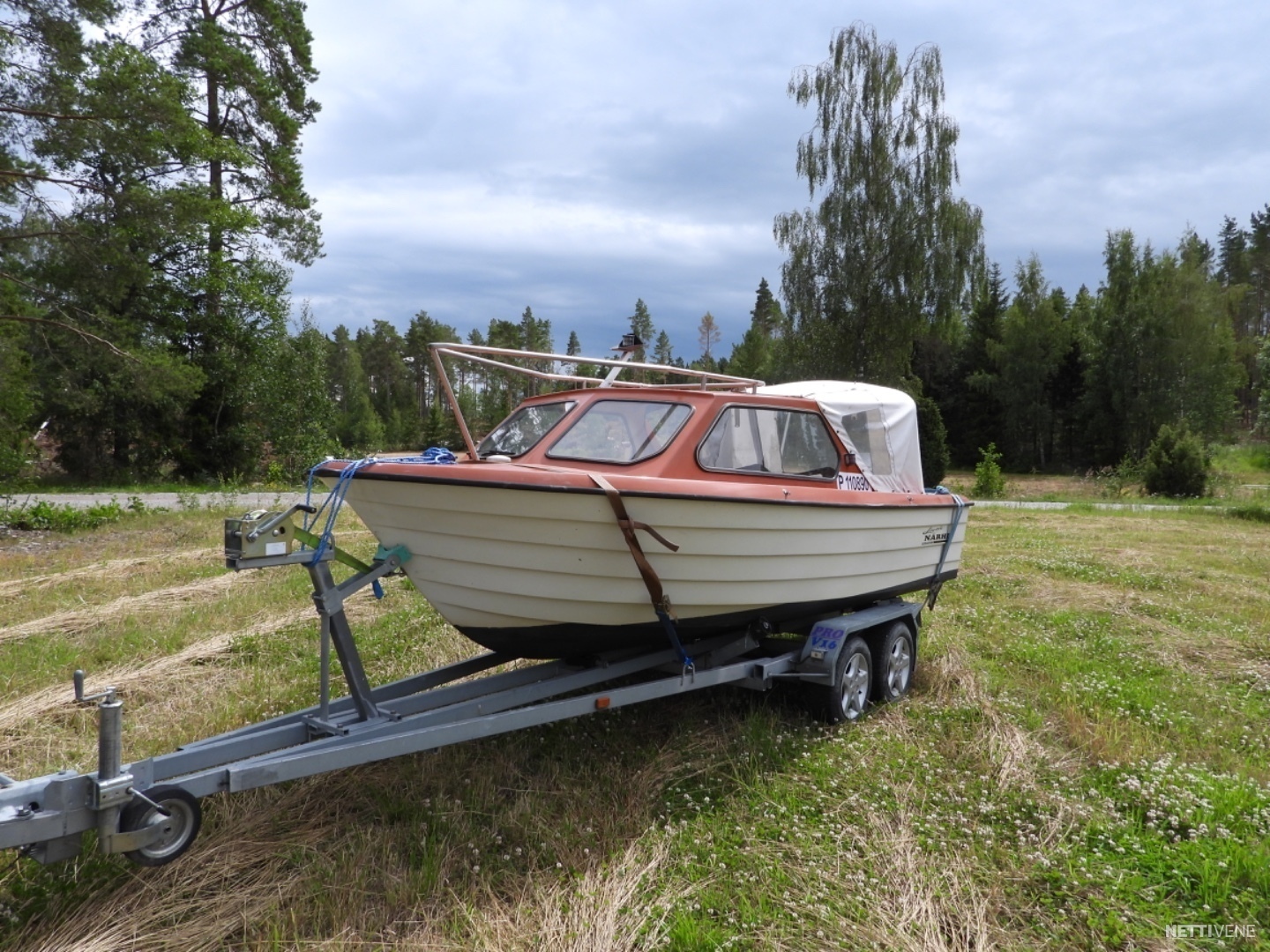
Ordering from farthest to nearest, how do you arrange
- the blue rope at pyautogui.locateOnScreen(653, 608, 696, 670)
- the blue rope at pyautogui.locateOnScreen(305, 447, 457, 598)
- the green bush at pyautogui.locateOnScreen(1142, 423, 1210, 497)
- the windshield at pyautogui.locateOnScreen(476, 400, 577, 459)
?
the green bush at pyautogui.locateOnScreen(1142, 423, 1210, 497) < the windshield at pyautogui.locateOnScreen(476, 400, 577, 459) < the blue rope at pyautogui.locateOnScreen(653, 608, 696, 670) < the blue rope at pyautogui.locateOnScreen(305, 447, 457, 598)

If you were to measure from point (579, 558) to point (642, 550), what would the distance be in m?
0.27

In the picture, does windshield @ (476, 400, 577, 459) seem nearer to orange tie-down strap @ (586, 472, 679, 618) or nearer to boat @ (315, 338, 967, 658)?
boat @ (315, 338, 967, 658)

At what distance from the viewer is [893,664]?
520cm

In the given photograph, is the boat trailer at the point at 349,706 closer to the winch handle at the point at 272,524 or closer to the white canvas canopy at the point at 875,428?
the winch handle at the point at 272,524

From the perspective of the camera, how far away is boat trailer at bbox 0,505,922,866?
2.46 metres

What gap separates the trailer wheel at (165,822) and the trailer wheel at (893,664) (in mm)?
3707

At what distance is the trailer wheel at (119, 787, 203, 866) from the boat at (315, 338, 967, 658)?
52.9 inches

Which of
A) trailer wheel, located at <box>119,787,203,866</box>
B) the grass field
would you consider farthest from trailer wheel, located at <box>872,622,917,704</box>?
trailer wheel, located at <box>119,787,203,866</box>

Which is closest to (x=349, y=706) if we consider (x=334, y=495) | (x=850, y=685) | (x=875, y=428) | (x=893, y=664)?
(x=334, y=495)

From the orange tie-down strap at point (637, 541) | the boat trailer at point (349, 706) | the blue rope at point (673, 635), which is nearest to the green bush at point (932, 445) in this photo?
the boat trailer at point (349, 706)

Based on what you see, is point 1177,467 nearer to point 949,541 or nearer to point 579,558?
point 949,541

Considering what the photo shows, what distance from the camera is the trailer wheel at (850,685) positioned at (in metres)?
4.54

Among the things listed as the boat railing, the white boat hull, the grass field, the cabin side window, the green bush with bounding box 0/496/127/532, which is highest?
the boat railing

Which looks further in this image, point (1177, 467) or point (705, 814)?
point (1177, 467)
